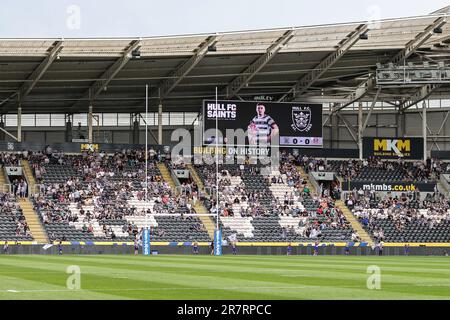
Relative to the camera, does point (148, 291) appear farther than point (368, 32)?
No

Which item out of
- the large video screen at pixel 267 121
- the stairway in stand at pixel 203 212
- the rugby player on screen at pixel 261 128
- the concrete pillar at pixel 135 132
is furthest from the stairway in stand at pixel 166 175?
the concrete pillar at pixel 135 132

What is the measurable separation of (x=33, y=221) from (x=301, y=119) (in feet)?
70.3

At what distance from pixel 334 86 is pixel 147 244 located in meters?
25.2

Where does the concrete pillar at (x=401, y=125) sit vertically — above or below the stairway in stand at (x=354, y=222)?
above

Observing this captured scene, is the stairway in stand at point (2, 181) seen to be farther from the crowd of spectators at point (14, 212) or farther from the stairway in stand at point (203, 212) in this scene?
the stairway in stand at point (203, 212)

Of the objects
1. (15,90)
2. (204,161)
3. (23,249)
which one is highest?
(15,90)

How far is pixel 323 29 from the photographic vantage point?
6394cm

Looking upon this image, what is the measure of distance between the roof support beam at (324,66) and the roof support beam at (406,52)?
4318 millimetres

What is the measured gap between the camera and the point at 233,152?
75.1 m

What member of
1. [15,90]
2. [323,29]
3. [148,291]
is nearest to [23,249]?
[15,90]

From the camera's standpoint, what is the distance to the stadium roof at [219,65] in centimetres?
6438

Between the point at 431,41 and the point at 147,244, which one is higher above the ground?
the point at 431,41
